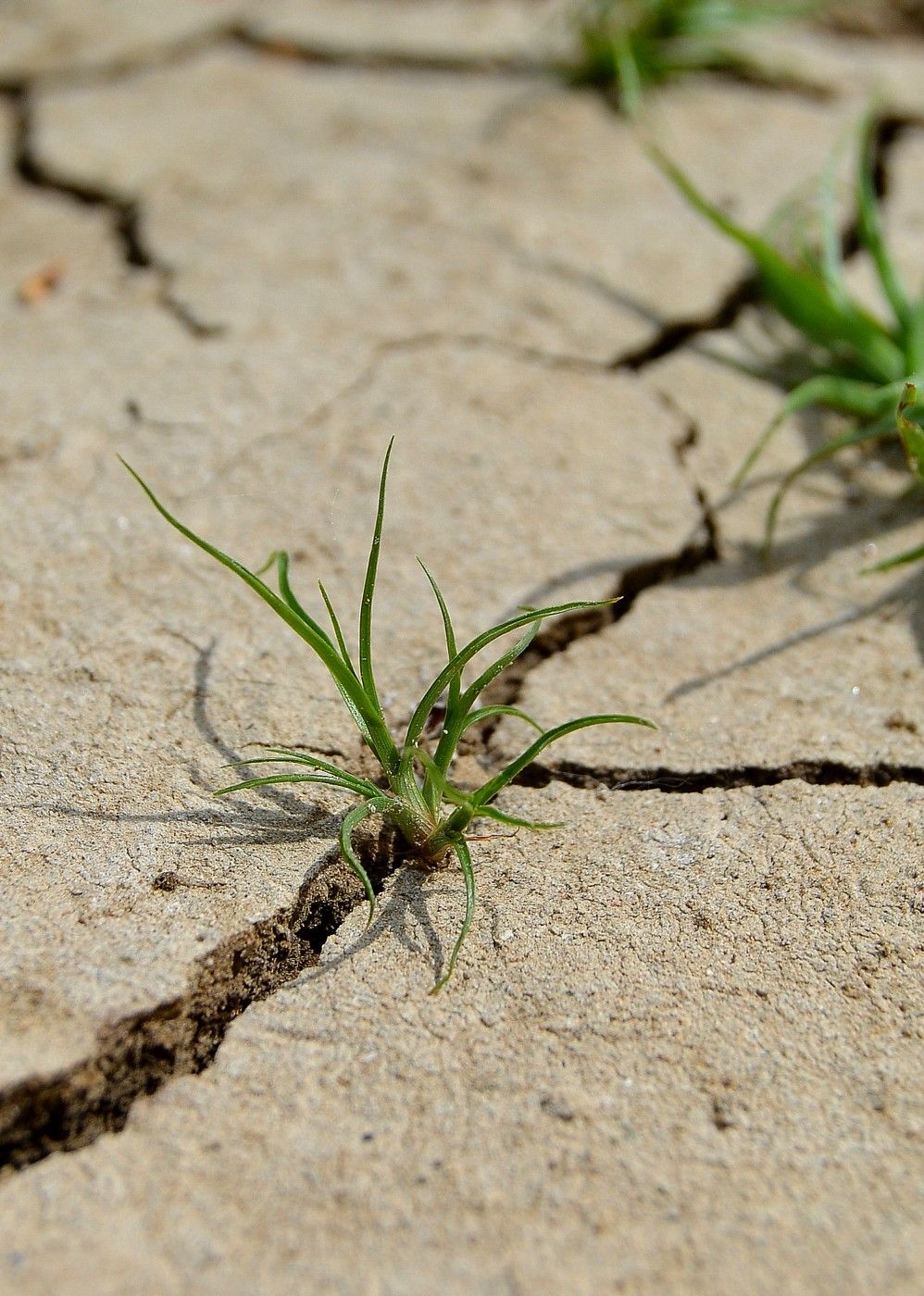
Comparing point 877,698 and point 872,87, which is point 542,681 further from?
point 872,87

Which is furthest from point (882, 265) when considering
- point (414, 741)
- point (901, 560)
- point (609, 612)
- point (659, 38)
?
point (414, 741)

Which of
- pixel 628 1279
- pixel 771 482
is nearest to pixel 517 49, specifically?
pixel 771 482

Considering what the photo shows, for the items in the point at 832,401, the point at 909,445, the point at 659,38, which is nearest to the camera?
the point at 909,445

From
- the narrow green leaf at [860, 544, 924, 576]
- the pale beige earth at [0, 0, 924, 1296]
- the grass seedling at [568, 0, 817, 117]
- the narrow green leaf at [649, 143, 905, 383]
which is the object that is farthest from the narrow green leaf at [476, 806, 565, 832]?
the grass seedling at [568, 0, 817, 117]

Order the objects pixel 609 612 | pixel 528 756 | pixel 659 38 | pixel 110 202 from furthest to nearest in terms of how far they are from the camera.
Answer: pixel 659 38 < pixel 110 202 < pixel 609 612 < pixel 528 756

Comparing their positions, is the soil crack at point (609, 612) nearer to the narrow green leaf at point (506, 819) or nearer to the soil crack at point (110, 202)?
the narrow green leaf at point (506, 819)

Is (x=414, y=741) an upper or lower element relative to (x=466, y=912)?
upper

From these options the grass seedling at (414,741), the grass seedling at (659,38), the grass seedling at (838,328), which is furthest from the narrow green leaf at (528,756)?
the grass seedling at (659,38)

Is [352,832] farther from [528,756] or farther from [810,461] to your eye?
[810,461]
